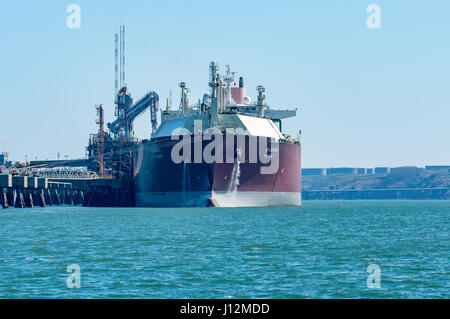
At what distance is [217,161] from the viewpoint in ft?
274

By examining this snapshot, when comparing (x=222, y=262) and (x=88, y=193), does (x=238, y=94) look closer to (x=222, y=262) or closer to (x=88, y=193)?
(x=88, y=193)

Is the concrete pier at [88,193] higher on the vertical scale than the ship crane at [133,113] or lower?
lower

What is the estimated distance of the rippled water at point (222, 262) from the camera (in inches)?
998

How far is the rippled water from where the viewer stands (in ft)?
83.2

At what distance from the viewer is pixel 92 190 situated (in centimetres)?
12044

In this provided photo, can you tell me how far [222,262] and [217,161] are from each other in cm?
5071

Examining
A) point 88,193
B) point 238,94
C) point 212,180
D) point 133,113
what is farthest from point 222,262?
point 133,113

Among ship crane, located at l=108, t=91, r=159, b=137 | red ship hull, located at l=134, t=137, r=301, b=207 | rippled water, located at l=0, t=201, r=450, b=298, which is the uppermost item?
ship crane, located at l=108, t=91, r=159, b=137

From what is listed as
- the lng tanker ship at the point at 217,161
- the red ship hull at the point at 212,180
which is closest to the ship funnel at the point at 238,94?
the lng tanker ship at the point at 217,161

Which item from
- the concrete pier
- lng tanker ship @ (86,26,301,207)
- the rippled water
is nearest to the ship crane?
the concrete pier

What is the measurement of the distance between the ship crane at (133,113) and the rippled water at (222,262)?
84058 millimetres

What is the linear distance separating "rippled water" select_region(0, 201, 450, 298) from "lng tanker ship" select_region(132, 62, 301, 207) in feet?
98.8

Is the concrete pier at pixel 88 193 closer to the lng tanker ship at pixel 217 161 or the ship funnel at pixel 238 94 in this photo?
the lng tanker ship at pixel 217 161

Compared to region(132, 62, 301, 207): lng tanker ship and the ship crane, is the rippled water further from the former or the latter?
the ship crane
